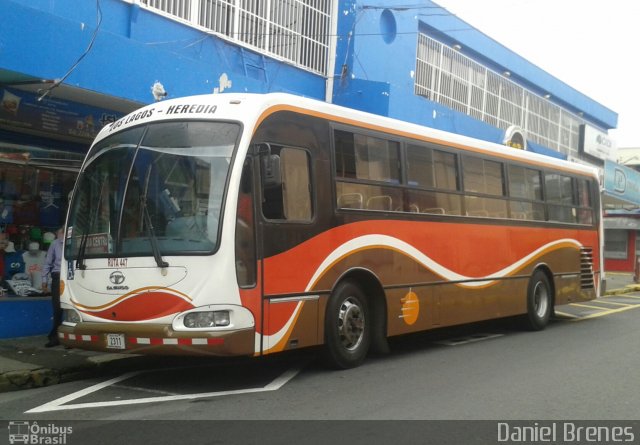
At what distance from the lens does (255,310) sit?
6.58 meters

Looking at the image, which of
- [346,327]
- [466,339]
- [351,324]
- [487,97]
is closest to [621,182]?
[487,97]

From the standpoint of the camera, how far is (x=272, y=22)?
14.2 meters

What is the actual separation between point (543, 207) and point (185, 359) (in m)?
7.01

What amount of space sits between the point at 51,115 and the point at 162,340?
5.12 metres

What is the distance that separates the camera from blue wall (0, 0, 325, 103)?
27.6 ft

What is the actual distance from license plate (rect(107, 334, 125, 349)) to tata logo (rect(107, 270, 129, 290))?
469 mm

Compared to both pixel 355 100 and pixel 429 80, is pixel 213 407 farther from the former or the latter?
pixel 429 80

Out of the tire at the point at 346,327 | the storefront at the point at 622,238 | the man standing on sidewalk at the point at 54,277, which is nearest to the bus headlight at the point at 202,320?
the tire at the point at 346,327

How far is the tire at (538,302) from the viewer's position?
1165 cm

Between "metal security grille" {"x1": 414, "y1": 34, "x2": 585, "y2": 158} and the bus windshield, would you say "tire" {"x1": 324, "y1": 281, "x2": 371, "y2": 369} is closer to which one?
the bus windshield

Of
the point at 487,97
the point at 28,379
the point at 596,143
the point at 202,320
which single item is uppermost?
the point at 487,97

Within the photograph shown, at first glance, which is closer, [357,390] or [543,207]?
[357,390]

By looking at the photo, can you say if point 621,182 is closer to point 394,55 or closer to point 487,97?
point 487,97

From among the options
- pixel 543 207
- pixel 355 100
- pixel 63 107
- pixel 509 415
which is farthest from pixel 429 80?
pixel 509 415
